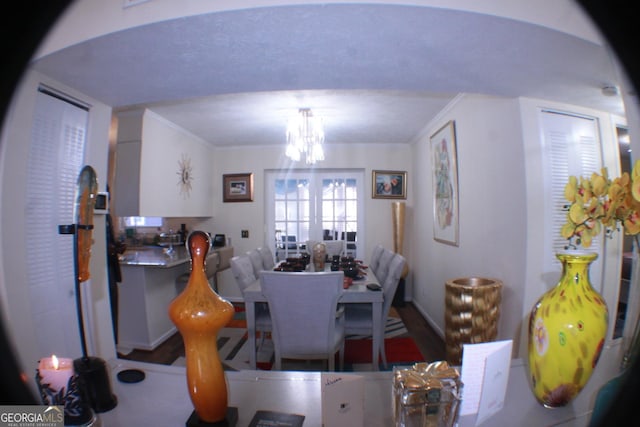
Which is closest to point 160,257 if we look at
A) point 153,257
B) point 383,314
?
point 153,257

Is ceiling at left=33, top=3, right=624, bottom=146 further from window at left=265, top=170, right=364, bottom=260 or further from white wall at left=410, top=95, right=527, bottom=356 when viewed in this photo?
window at left=265, top=170, right=364, bottom=260

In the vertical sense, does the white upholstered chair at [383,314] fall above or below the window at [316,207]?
below

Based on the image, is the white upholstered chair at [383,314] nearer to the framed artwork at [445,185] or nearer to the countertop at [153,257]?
the framed artwork at [445,185]

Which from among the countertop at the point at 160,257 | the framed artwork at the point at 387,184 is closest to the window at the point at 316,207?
the framed artwork at the point at 387,184

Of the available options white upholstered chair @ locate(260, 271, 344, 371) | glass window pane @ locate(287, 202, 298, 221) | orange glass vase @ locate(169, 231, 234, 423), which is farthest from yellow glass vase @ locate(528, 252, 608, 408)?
glass window pane @ locate(287, 202, 298, 221)

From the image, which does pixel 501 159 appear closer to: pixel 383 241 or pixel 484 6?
pixel 484 6

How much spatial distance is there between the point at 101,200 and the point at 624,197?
1076 mm

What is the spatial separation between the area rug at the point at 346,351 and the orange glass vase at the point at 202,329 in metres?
1.12

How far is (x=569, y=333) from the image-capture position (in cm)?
40

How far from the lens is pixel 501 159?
0.96 metres

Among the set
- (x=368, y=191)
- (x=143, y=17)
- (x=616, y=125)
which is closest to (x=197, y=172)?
(x=368, y=191)

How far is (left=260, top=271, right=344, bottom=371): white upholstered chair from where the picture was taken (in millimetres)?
1120

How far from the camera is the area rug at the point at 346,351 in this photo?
146 cm

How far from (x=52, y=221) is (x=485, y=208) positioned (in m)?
1.65
